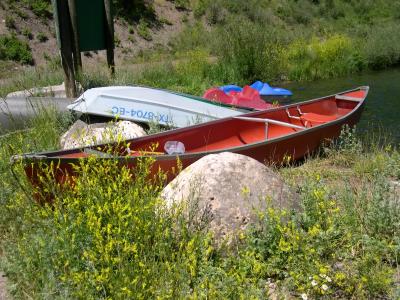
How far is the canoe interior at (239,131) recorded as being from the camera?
21.1ft

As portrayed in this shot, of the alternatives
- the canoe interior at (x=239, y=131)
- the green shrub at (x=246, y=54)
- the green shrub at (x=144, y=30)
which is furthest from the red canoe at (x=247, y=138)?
the green shrub at (x=144, y=30)

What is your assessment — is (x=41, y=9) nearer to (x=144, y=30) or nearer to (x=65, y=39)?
(x=144, y=30)

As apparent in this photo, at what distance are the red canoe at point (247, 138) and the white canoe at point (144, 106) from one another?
0.85 m

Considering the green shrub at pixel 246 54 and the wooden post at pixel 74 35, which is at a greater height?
the wooden post at pixel 74 35

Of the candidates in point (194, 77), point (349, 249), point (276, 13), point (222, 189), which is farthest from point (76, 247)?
point (276, 13)

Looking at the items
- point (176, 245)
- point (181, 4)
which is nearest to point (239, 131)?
point (176, 245)

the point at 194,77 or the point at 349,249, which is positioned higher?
the point at 349,249

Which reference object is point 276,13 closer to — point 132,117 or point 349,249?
point 132,117

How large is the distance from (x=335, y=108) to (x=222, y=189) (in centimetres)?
635

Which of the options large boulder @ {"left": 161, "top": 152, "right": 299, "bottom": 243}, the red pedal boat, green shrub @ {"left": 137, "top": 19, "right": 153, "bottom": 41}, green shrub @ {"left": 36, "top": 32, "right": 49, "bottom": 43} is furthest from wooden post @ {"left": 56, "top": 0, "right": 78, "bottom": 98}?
green shrub @ {"left": 137, "top": 19, "right": 153, "bottom": 41}

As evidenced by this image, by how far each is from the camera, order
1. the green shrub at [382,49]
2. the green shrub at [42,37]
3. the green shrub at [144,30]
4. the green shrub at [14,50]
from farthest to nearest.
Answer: the green shrub at [144,30] < the green shrub at [42,37] < the green shrub at [14,50] < the green shrub at [382,49]

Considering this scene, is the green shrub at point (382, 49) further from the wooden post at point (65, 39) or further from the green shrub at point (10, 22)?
the green shrub at point (10, 22)

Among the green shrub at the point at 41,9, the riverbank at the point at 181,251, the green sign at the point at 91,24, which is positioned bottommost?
the green shrub at the point at 41,9

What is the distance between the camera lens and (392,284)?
11.7 feet
